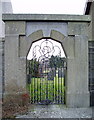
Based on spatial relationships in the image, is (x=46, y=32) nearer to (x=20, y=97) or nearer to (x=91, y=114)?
(x=20, y=97)

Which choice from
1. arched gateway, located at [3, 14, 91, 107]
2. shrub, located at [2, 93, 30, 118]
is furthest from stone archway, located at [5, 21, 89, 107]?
shrub, located at [2, 93, 30, 118]

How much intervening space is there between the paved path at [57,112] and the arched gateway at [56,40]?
353mm

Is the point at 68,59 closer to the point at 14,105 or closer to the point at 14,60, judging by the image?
the point at 14,60

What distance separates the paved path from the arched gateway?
35cm

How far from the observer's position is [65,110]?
5.07 meters

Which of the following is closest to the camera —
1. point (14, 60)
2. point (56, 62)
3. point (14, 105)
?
point (14, 105)

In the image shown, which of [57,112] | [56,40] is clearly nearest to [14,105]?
[57,112]

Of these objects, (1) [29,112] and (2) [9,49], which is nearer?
(1) [29,112]

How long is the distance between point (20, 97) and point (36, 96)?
55.0 inches

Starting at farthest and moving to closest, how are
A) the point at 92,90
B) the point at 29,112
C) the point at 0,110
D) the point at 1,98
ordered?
the point at 92,90
the point at 1,98
the point at 29,112
the point at 0,110

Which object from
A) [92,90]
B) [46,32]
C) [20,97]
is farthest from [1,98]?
[92,90]

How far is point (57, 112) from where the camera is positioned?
4.84 meters

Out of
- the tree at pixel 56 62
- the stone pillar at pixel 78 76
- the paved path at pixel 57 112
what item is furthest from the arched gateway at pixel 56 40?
the tree at pixel 56 62

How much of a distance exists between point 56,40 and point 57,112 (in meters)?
2.68
